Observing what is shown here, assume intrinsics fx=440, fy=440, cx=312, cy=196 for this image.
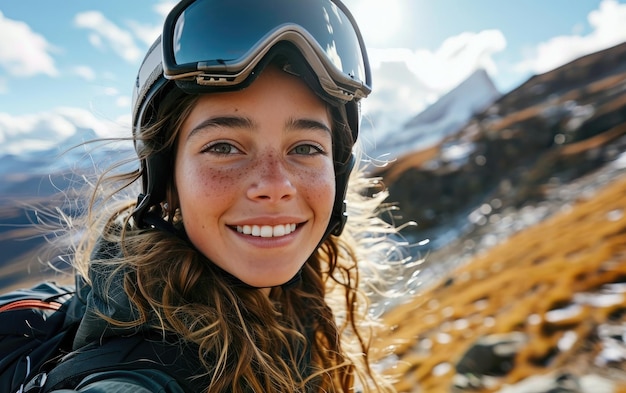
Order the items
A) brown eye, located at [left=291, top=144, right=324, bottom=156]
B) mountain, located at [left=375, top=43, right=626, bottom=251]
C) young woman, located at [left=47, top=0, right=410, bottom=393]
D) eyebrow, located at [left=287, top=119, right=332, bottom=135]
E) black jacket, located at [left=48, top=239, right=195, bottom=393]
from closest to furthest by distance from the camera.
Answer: black jacket, located at [left=48, top=239, right=195, bottom=393], young woman, located at [left=47, top=0, right=410, bottom=393], eyebrow, located at [left=287, top=119, right=332, bottom=135], brown eye, located at [left=291, top=144, right=324, bottom=156], mountain, located at [left=375, top=43, right=626, bottom=251]

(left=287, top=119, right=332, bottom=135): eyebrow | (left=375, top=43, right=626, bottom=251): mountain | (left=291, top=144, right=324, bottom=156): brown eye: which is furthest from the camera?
(left=375, top=43, right=626, bottom=251): mountain

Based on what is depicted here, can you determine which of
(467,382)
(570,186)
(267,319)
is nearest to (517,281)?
(467,382)

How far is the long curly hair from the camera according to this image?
204cm

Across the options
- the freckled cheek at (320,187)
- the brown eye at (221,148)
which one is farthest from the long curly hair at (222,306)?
the freckled cheek at (320,187)

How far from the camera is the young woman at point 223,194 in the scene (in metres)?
2.02

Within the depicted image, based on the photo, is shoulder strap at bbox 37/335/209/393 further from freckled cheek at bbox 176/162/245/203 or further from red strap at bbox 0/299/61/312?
freckled cheek at bbox 176/162/245/203

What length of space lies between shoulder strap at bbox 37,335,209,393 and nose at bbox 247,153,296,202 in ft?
2.56

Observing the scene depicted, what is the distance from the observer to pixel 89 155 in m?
2.72

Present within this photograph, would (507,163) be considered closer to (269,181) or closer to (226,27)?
(226,27)

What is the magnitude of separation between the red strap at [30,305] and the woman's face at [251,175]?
2.62 ft

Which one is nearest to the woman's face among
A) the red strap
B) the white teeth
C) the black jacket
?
the white teeth

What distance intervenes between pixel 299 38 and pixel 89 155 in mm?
1489

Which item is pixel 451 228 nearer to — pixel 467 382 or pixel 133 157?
pixel 467 382

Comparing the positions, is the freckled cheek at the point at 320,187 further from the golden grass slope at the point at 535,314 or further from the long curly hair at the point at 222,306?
the golden grass slope at the point at 535,314
